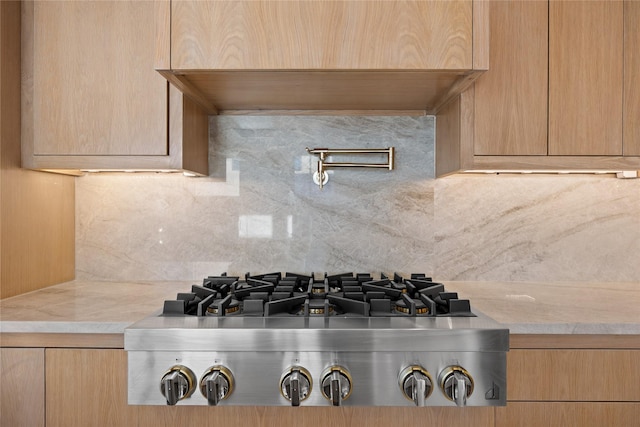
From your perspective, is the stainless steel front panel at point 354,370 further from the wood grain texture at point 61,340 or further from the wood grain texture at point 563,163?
the wood grain texture at point 563,163

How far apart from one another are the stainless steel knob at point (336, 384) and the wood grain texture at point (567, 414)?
390 mm

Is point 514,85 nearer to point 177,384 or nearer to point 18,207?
point 177,384

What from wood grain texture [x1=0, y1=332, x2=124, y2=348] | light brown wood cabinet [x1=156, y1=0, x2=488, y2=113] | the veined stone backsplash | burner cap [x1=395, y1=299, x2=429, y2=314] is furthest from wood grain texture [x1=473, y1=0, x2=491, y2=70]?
wood grain texture [x1=0, y1=332, x2=124, y2=348]

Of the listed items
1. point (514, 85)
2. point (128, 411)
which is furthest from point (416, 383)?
point (514, 85)

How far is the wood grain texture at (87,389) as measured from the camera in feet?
3.55

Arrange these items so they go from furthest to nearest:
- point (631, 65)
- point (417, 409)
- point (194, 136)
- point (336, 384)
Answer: point (194, 136)
point (631, 65)
point (417, 409)
point (336, 384)

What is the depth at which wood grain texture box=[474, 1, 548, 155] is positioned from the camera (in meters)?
1.34

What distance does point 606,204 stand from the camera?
5.46 ft

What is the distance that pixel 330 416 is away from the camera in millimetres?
1071

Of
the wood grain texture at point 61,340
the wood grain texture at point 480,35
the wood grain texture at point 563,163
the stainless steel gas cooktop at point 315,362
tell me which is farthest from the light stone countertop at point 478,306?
the wood grain texture at point 480,35

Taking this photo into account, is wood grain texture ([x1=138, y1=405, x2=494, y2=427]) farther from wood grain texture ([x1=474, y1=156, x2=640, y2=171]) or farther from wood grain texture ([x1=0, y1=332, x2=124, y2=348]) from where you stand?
wood grain texture ([x1=474, y1=156, x2=640, y2=171])

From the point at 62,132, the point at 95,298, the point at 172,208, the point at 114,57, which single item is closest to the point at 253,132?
the point at 172,208

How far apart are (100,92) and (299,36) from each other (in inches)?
25.7

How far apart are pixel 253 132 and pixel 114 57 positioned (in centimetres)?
52
